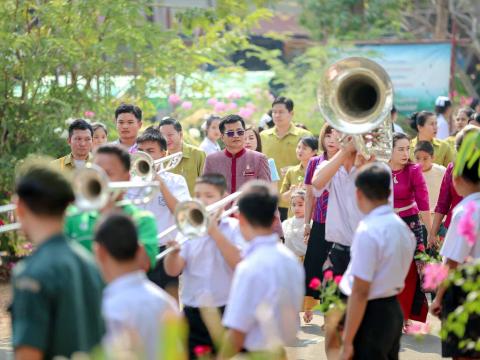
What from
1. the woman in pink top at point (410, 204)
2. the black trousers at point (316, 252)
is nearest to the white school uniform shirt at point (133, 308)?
the black trousers at point (316, 252)

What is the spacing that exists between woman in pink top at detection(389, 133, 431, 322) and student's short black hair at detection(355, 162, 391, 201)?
2750 mm

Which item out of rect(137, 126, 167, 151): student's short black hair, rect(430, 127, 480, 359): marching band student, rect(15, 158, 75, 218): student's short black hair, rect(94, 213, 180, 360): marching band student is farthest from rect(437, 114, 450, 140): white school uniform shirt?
rect(15, 158, 75, 218): student's short black hair

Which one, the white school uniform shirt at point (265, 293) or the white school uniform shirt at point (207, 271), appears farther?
the white school uniform shirt at point (207, 271)

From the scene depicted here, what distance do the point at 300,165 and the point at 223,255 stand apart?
15.0 feet

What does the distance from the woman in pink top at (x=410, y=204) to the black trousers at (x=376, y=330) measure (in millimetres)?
2637

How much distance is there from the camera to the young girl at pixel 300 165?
35.4ft

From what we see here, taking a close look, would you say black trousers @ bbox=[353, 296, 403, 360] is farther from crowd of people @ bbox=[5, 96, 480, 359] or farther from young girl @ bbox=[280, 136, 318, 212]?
young girl @ bbox=[280, 136, 318, 212]

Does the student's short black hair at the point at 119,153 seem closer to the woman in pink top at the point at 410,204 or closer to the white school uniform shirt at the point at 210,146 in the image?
the woman in pink top at the point at 410,204

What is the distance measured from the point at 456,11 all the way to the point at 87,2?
1271 centimetres

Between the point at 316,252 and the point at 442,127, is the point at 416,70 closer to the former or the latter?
the point at 442,127

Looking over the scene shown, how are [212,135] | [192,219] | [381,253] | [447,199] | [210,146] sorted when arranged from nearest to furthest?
[381,253] < [192,219] < [447,199] < [210,146] < [212,135]

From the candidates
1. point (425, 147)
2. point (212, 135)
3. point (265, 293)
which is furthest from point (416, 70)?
point (265, 293)

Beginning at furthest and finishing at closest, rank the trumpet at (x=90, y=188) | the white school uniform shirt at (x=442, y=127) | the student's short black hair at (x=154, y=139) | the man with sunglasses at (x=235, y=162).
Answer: the white school uniform shirt at (x=442, y=127) → the man with sunglasses at (x=235, y=162) → the student's short black hair at (x=154, y=139) → the trumpet at (x=90, y=188)

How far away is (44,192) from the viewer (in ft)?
15.1
